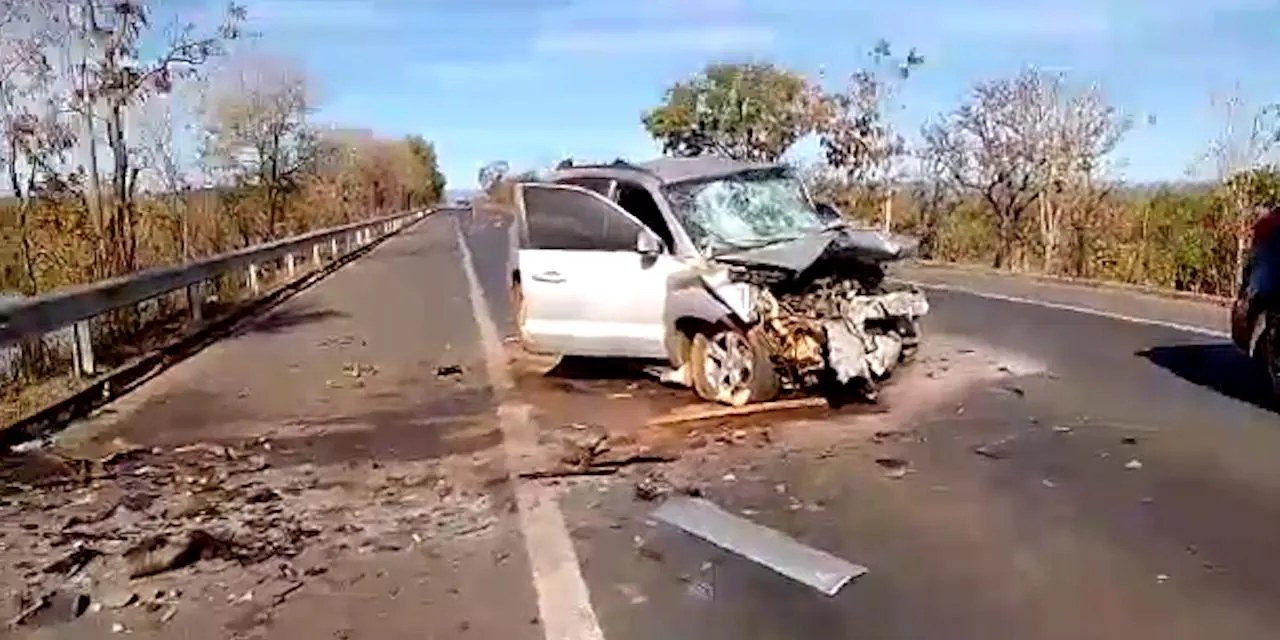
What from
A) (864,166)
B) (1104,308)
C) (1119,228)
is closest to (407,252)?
(864,166)

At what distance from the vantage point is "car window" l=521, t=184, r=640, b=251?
1095 cm

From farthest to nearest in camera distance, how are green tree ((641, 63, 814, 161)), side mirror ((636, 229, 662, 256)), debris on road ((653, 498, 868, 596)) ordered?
green tree ((641, 63, 814, 161)) → side mirror ((636, 229, 662, 256)) → debris on road ((653, 498, 868, 596))

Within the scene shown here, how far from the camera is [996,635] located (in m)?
4.79

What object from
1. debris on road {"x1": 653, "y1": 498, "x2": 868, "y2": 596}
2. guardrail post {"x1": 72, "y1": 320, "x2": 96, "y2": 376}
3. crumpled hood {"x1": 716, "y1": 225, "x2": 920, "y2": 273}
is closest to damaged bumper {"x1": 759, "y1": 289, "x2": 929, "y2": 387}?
crumpled hood {"x1": 716, "y1": 225, "x2": 920, "y2": 273}

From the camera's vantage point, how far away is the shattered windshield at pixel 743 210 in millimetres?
10672

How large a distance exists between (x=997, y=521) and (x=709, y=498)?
154 centimetres

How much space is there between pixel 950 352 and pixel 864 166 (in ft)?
76.5

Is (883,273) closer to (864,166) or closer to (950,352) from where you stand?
(950,352)

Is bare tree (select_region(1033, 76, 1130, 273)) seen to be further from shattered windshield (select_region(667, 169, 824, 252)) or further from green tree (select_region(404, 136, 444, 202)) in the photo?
green tree (select_region(404, 136, 444, 202))

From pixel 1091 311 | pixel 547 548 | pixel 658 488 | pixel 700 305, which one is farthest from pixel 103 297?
pixel 1091 311

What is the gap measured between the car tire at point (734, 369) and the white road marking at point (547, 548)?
1435 millimetres

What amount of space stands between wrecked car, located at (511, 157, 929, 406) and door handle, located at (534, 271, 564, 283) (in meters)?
0.02

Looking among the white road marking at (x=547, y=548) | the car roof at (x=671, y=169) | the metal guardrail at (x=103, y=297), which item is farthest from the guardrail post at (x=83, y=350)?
the car roof at (x=671, y=169)

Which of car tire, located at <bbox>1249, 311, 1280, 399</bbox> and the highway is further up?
car tire, located at <bbox>1249, 311, 1280, 399</bbox>
